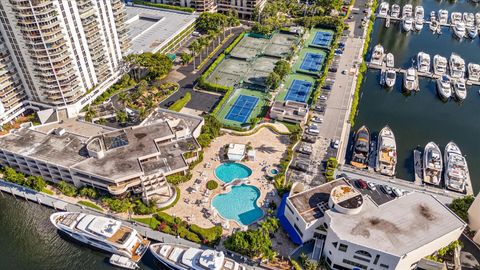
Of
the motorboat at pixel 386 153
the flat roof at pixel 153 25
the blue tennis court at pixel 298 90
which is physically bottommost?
the motorboat at pixel 386 153

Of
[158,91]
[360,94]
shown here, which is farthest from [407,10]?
[158,91]

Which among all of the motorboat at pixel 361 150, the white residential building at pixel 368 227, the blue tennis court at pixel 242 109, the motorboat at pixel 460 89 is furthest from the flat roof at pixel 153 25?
the motorboat at pixel 460 89

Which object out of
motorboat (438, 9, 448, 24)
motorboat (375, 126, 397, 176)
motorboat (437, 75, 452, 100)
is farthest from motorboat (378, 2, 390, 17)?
motorboat (375, 126, 397, 176)

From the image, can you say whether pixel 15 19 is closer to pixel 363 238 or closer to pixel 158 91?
pixel 158 91

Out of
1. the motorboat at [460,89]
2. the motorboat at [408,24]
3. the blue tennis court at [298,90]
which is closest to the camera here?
the blue tennis court at [298,90]

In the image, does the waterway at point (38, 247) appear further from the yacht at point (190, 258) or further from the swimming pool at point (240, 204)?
the swimming pool at point (240, 204)

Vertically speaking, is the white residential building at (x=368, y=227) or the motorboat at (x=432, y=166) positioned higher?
the white residential building at (x=368, y=227)

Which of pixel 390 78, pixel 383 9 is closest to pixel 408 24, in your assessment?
pixel 383 9

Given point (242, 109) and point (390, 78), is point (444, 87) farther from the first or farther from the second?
point (242, 109)
